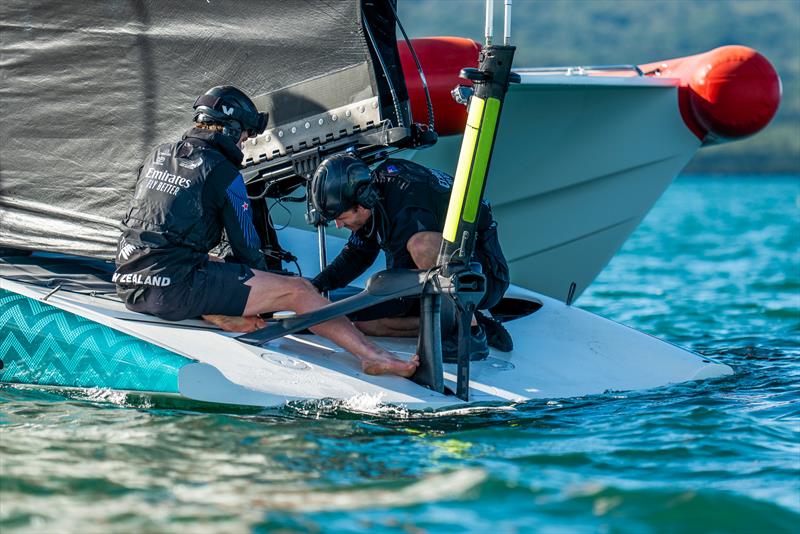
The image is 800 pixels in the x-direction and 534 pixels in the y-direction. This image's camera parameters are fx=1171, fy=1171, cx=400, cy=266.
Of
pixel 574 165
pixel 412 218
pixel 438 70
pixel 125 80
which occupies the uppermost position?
pixel 438 70

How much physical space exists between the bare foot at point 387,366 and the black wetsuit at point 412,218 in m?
0.50

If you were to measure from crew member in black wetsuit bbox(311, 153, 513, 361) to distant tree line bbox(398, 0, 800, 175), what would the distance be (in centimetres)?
11300

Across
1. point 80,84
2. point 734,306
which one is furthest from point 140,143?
point 734,306

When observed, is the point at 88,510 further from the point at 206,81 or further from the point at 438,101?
the point at 438,101

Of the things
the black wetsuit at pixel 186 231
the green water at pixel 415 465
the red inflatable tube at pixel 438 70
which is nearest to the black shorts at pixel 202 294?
the black wetsuit at pixel 186 231

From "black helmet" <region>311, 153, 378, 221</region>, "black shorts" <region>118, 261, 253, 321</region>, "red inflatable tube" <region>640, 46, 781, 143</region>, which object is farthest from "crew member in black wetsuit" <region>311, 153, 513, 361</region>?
"red inflatable tube" <region>640, 46, 781, 143</region>

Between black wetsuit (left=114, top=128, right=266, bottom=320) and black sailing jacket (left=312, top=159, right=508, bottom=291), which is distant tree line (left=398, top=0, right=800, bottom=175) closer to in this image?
black sailing jacket (left=312, top=159, right=508, bottom=291)

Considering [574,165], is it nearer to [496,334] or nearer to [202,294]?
[496,334]

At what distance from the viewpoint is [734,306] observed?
10586 mm

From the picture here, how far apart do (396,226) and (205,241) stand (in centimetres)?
89

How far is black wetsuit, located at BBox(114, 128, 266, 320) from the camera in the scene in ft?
17.2

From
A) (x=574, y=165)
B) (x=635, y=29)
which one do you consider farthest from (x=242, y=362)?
(x=635, y=29)

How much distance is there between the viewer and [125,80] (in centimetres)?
606

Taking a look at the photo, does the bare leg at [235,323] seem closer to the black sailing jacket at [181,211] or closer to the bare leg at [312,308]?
the bare leg at [312,308]
